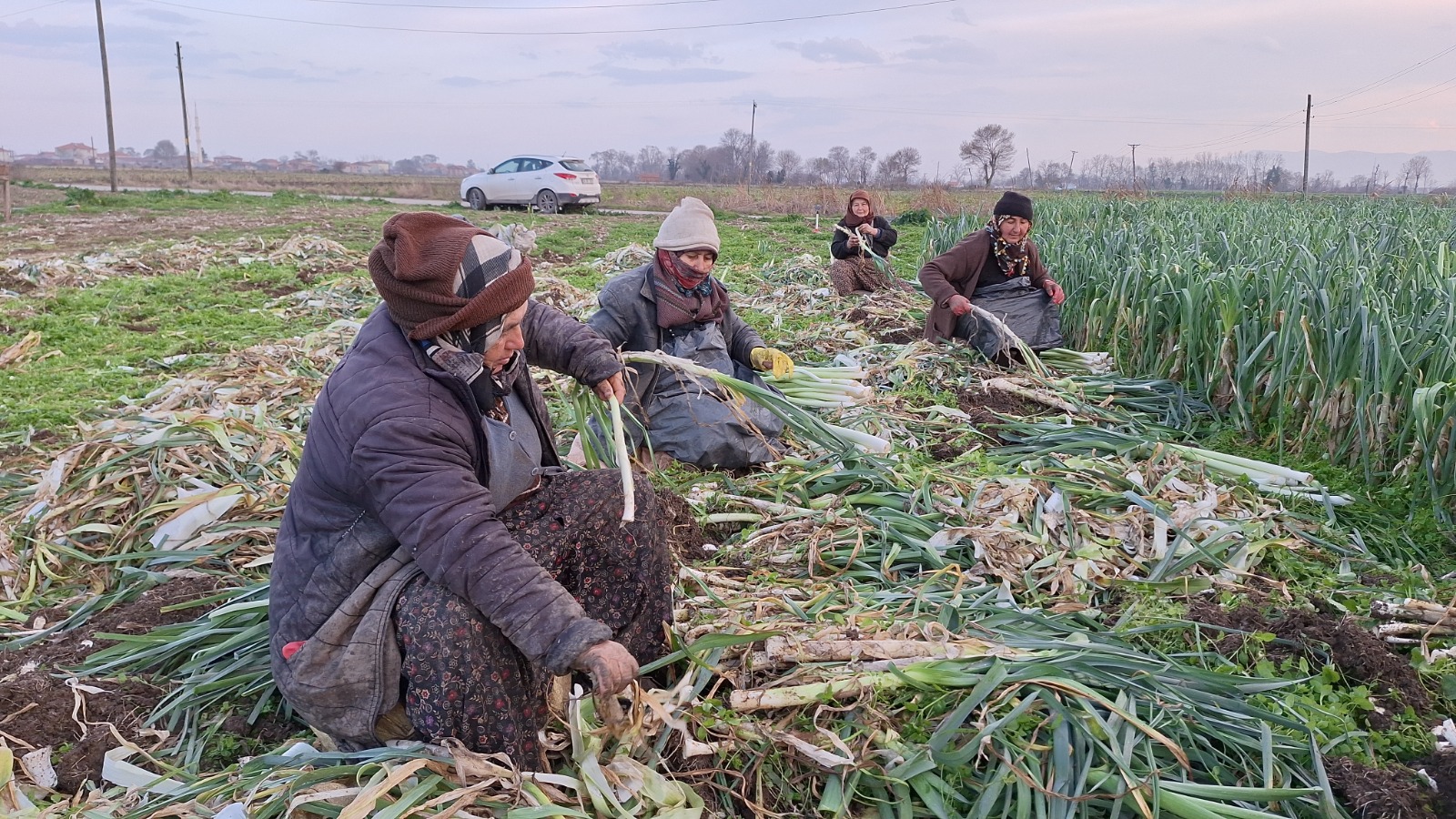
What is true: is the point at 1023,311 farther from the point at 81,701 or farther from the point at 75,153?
the point at 75,153

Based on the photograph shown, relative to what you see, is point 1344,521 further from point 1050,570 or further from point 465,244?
point 465,244

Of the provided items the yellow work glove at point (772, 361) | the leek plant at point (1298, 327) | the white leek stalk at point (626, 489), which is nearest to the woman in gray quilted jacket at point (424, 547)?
the white leek stalk at point (626, 489)

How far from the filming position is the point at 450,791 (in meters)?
1.67

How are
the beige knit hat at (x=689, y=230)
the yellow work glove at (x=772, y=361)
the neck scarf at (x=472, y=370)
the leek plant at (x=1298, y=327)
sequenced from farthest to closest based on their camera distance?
the beige knit hat at (x=689, y=230), the yellow work glove at (x=772, y=361), the leek plant at (x=1298, y=327), the neck scarf at (x=472, y=370)

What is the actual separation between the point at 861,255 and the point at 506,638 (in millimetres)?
6548

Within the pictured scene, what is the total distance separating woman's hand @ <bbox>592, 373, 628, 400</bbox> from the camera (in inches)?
97.3

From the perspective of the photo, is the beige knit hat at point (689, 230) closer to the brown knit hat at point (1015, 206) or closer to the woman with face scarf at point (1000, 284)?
the woman with face scarf at point (1000, 284)

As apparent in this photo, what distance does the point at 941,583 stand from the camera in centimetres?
259

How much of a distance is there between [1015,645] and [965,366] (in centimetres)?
298

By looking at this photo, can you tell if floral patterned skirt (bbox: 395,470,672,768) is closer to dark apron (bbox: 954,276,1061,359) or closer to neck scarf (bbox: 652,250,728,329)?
neck scarf (bbox: 652,250,728,329)

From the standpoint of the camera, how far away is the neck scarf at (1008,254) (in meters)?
5.29

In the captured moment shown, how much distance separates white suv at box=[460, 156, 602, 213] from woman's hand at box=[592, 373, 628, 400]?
17175 millimetres

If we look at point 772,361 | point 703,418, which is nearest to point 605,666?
point 703,418

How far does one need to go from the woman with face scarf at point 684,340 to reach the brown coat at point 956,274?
1815mm
